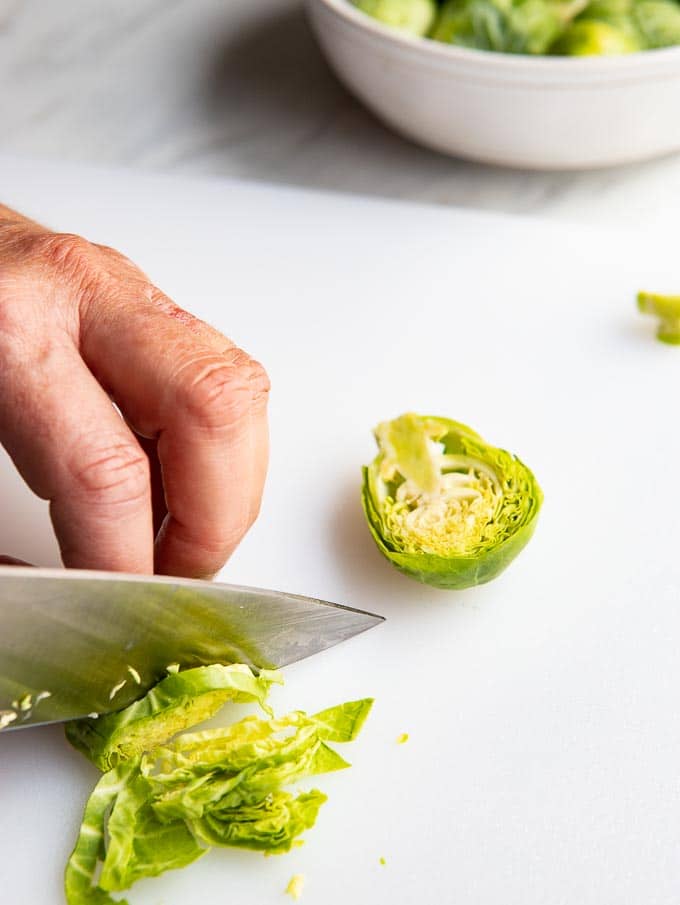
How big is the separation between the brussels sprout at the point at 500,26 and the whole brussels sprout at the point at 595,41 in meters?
0.05

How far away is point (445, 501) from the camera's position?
147 centimetres

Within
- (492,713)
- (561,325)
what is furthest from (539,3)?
(492,713)

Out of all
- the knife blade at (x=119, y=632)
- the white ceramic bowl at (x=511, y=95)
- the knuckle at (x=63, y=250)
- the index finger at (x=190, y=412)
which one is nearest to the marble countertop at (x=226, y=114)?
the white ceramic bowl at (x=511, y=95)

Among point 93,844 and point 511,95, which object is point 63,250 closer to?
point 93,844

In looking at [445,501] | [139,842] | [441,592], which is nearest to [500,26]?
[445,501]

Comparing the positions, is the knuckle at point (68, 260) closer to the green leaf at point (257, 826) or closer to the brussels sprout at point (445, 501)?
the brussels sprout at point (445, 501)

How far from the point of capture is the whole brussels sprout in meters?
2.04

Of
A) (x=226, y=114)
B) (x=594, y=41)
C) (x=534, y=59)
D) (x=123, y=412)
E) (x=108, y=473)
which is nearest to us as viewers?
(x=108, y=473)

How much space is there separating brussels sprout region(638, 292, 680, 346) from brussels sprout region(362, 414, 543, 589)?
1.40ft

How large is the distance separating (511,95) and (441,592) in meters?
0.94

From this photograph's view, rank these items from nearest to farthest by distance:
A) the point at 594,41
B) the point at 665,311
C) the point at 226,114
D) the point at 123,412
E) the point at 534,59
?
the point at 123,412
the point at 665,311
the point at 534,59
the point at 594,41
the point at 226,114

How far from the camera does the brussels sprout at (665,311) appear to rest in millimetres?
1779

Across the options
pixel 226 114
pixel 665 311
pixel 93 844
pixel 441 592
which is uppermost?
pixel 665 311

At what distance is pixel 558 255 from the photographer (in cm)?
192
